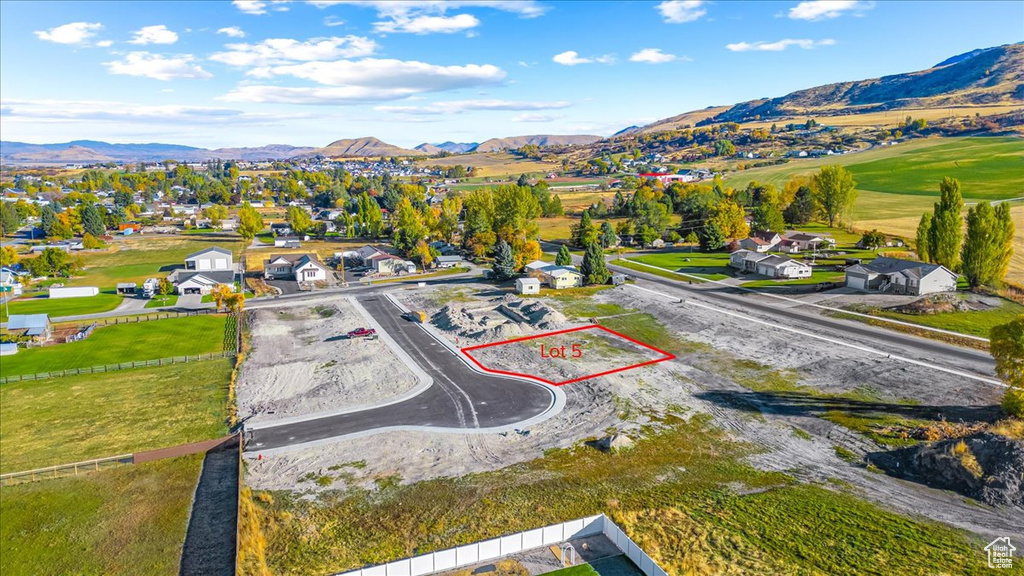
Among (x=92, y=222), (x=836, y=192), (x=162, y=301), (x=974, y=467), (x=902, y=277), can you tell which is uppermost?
(x=836, y=192)

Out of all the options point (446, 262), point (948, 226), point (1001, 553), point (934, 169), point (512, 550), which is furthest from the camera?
point (934, 169)

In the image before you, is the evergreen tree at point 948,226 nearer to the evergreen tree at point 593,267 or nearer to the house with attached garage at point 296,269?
the evergreen tree at point 593,267

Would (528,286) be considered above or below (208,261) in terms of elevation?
below

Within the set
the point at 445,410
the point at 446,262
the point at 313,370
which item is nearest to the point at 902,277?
the point at 445,410

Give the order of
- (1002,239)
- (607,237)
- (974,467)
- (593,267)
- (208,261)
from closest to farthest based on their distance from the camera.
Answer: (974,467) < (1002,239) < (593,267) < (208,261) < (607,237)

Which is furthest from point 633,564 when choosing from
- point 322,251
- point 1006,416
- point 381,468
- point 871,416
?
point 322,251

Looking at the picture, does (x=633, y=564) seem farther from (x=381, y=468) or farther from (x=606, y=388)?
(x=606, y=388)

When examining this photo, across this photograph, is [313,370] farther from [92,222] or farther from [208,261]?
[92,222]
